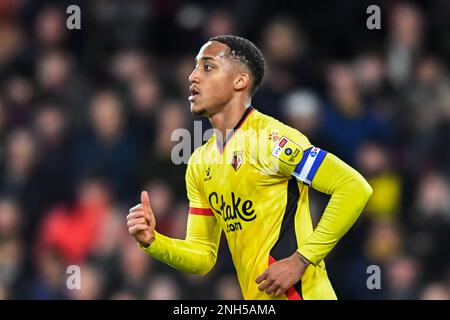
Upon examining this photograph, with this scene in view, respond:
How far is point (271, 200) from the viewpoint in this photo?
17.0ft

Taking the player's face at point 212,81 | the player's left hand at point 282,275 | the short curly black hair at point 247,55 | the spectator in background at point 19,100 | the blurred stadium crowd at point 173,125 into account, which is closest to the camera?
the player's left hand at point 282,275

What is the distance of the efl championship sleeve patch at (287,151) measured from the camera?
5051 mm

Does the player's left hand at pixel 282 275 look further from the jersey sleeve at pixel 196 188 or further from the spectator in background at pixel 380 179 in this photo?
the spectator in background at pixel 380 179

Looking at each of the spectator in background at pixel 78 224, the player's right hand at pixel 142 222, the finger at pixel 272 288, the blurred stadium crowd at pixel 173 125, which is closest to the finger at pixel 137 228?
the player's right hand at pixel 142 222

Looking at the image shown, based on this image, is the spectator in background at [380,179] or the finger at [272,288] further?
the spectator in background at [380,179]

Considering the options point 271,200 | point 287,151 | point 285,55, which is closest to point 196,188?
point 271,200

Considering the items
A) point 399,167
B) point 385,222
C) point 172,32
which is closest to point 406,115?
point 399,167

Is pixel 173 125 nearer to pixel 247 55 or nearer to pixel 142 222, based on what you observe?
pixel 247 55

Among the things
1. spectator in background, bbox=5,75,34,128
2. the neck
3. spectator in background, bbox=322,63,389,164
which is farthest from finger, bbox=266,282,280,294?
spectator in background, bbox=5,75,34,128

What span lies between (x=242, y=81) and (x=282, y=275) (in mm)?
1112

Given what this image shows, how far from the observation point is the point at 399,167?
8.36 metres

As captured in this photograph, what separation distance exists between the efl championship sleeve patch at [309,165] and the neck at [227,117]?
1.66ft

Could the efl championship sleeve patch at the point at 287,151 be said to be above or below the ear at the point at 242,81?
below

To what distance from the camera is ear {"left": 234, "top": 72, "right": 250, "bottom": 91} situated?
5457 mm
